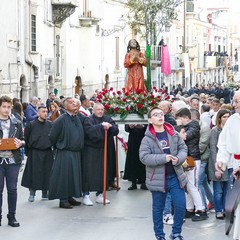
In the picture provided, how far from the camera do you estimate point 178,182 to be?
9.35 meters

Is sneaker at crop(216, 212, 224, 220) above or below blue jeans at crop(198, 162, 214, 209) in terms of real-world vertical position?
below

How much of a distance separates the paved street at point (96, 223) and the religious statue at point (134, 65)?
3.07 metres

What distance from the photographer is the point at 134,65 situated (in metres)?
15.4

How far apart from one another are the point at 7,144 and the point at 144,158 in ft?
6.74

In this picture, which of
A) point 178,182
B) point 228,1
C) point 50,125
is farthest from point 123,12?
point 228,1

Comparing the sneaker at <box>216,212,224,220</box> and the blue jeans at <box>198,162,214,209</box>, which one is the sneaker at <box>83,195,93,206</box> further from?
the sneaker at <box>216,212,224,220</box>

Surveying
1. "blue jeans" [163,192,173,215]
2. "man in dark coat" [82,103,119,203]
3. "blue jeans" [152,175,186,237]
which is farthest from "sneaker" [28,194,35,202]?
"blue jeans" [152,175,186,237]

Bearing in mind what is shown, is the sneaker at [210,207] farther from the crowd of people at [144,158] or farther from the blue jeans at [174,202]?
the blue jeans at [174,202]

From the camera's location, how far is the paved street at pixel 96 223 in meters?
10.1

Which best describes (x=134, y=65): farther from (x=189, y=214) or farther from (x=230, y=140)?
(x=230, y=140)

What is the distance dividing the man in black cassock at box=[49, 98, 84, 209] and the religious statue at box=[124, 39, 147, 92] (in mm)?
→ 3320

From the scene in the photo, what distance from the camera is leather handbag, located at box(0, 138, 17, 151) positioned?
33.7ft

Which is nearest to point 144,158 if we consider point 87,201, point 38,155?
point 87,201

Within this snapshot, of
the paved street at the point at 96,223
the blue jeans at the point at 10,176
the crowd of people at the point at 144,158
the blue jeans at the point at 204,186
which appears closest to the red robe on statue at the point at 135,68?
the crowd of people at the point at 144,158
